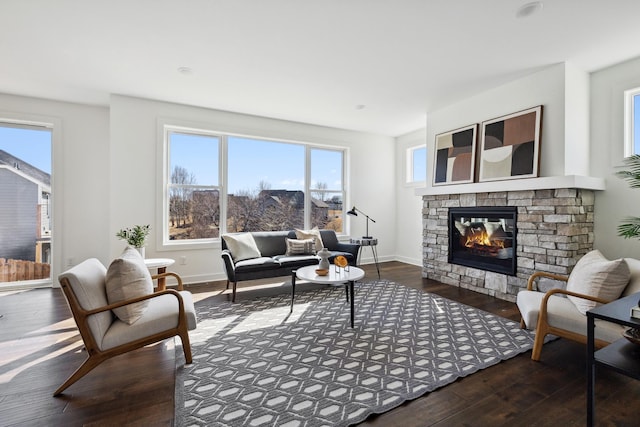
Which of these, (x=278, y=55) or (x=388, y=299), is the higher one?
(x=278, y=55)

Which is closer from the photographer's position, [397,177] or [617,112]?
[617,112]

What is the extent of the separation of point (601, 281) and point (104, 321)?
3.51 m

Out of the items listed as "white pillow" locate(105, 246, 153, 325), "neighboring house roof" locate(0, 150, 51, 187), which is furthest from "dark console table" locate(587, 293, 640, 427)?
"neighboring house roof" locate(0, 150, 51, 187)

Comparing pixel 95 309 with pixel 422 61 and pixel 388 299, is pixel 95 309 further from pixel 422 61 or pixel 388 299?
pixel 422 61

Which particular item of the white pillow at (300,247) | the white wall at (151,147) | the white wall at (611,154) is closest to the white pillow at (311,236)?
the white pillow at (300,247)

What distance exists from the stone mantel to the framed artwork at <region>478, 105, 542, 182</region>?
0.37ft

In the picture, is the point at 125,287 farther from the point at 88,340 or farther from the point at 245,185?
the point at 245,185

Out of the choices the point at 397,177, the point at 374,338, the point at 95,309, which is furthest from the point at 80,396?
the point at 397,177

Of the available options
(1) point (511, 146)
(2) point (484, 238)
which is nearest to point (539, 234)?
(2) point (484, 238)

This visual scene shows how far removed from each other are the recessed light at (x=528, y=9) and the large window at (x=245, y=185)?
12.5 feet

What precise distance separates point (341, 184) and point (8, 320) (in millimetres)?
5079

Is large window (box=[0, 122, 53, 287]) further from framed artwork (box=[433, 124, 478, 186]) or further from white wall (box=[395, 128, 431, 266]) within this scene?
white wall (box=[395, 128, 431, 266])

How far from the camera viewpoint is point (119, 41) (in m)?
2.86

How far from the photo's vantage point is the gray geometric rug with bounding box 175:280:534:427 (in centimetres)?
173
